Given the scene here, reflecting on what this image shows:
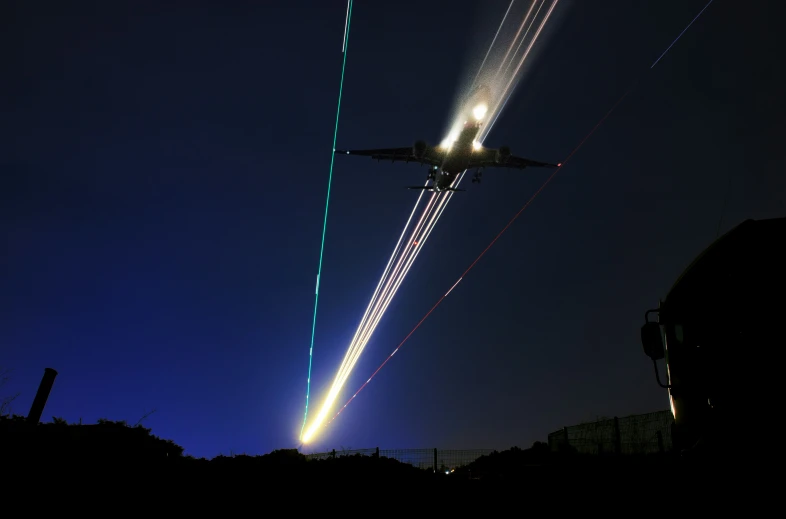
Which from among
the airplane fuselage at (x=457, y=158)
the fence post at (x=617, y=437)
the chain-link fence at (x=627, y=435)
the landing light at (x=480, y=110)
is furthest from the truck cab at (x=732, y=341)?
the airplane fuselage at (x=457, y=158)

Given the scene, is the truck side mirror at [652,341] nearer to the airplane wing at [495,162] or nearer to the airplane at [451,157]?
the airplane at [451,157]

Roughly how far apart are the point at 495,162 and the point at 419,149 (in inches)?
218

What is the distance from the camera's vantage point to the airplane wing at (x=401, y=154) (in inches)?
1110

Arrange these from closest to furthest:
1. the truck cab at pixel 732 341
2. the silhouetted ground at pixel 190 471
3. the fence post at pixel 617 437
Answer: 1. the truck cab at pixel 732 341
2. the silhouetted ground at pixel 190 471
3. the fence post at pixel 617 437

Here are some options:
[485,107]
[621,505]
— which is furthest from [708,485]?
[485,107]

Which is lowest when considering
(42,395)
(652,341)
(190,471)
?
(190,471)

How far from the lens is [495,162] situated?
2953cm

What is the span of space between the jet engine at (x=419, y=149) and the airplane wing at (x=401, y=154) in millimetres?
156

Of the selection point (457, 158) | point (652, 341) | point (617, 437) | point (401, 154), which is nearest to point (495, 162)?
point (457, 158)

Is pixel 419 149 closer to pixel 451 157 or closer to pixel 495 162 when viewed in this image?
pixel 451 157

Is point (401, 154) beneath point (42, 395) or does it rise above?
above

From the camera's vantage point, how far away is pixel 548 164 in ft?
99.5

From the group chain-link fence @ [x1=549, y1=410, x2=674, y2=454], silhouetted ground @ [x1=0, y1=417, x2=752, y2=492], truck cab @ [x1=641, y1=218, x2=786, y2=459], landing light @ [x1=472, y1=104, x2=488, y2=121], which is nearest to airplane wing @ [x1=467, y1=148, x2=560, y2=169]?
landing light @ [x1=472, y1=104, x2=488, y2=121]

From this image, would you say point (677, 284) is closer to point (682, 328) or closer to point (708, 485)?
point (682, 328)
